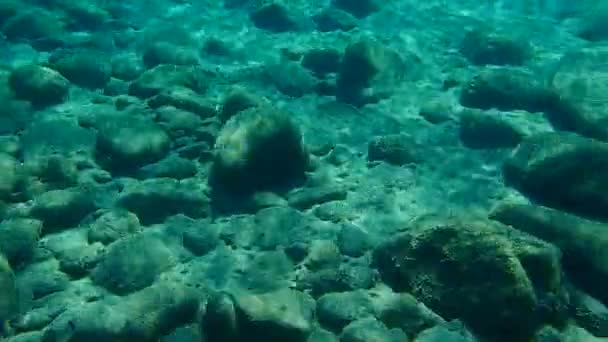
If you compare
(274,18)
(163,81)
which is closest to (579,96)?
(274,18)

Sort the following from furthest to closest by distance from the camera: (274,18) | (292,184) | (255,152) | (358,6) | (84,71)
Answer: (358,6)
(274,18)
(84,71)
(292,184)
(255,152)

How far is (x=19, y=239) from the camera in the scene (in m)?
6.57

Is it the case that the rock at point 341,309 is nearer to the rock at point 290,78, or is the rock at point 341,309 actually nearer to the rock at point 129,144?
the rock at point 129,144

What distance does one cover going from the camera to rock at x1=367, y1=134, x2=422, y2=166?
871 centimetres

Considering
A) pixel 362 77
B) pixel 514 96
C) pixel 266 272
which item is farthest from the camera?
pixel 362 77

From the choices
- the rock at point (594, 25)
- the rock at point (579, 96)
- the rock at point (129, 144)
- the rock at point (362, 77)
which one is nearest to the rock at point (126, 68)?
the rock at point (129, 144)

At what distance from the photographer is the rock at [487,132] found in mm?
9164

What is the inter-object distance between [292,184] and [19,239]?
3556 mm

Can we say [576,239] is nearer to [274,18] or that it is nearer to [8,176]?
[8,176]

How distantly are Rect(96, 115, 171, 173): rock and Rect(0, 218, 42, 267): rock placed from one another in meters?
1.59

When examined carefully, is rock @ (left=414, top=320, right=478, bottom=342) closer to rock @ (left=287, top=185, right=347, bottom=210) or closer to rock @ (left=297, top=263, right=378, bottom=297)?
rock @ (left=297, top=263, right=378, bottom=297)

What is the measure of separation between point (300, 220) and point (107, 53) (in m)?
6.68

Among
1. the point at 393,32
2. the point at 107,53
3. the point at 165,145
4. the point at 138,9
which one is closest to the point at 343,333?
the point at 165,145

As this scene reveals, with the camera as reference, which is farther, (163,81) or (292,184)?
(163,81)
